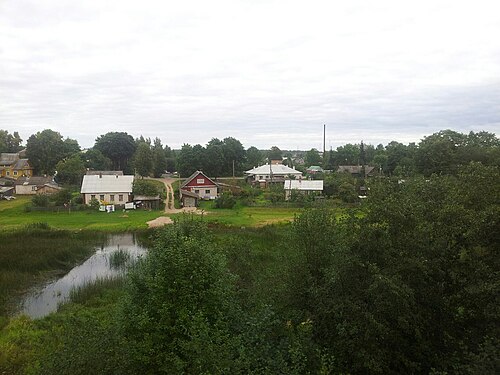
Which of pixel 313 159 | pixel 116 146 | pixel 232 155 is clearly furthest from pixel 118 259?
pixel 313 159

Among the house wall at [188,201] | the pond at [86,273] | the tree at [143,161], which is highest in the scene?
the tree at [143,161]

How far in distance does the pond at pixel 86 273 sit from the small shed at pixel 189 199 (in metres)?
14.1

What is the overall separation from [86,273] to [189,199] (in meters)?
22.6

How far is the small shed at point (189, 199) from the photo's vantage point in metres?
43.9

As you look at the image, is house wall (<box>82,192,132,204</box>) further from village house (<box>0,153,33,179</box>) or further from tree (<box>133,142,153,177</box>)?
village house (<box>0,153,33,179</box>)

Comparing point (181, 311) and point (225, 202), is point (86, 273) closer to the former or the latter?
point (181, 311)

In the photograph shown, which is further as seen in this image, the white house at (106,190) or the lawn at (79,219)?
the white house at (106,190)

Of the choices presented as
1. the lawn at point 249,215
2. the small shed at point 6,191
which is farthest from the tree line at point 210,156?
the lawn at point 249,215

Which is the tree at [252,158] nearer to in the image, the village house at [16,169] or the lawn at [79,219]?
the village house at [16,169]

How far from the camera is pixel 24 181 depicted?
5497cm

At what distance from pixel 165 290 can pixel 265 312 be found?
2.49 meters

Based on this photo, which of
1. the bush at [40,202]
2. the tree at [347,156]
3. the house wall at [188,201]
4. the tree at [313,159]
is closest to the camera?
the bush at [40,202]

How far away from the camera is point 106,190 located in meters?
44.7

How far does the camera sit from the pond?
17.7 metres
